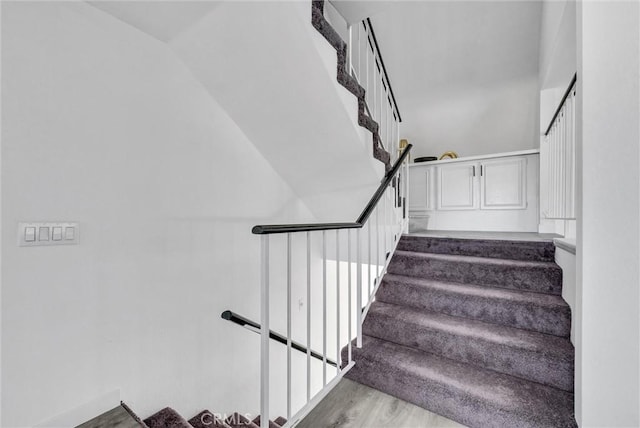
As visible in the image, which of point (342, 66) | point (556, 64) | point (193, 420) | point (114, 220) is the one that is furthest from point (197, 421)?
point (556, 64)

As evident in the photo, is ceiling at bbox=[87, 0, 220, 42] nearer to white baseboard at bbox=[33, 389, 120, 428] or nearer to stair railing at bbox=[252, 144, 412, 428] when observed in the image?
stair railing at bbox=[252, 144, 412, 428]

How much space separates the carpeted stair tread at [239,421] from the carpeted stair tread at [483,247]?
1.84 metres

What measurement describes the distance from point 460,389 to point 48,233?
209cm

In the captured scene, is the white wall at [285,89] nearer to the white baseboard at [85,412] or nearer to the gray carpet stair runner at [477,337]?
the gray carpet stair runner at [477,337]

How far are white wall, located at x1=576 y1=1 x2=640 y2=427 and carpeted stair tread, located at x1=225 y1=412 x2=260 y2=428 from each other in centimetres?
199

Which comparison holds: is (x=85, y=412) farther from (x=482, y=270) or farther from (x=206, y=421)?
(x=482, y=270)

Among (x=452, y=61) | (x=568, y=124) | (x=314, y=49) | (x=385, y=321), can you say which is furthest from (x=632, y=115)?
(x=452, y=61)

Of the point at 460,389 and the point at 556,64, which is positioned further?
the point at 556,64

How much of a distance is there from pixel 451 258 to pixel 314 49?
1.74m

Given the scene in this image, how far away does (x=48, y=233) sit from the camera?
49.3 inches

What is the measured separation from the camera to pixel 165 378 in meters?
1.66

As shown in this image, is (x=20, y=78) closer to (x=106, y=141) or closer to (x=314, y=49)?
(x=106, y=141)

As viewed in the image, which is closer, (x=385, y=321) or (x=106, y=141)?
(x=106, y=141)

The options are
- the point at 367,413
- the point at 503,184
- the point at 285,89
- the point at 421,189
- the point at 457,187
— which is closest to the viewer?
the point at 367,413
